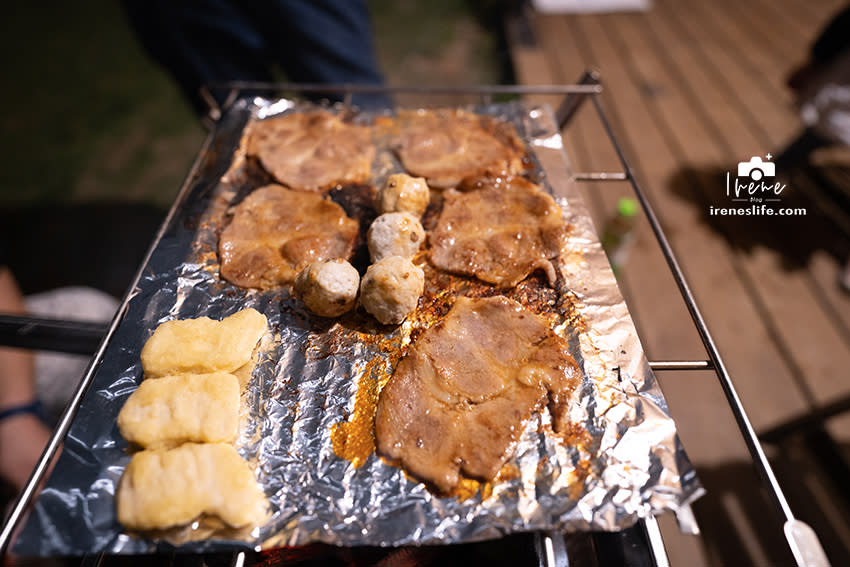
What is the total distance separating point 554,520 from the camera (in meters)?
1.25

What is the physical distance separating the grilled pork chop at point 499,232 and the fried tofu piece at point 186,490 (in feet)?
3.38

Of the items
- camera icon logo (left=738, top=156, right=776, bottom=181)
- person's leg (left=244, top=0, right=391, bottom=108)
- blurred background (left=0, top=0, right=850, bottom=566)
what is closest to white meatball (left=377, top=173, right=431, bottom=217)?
person's leg (left=244, top=0, right=391, bottom=108)

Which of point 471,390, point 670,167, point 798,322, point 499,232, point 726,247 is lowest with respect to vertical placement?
point 471,390

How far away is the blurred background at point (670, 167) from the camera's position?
8.67 ft

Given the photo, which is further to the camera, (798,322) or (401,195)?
(798,322)

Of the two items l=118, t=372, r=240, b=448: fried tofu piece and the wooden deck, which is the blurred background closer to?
the wooden deck

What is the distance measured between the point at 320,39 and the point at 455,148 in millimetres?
1376

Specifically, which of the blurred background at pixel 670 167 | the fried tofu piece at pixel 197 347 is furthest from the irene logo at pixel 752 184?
the fried tofu piece at pixel 197 347

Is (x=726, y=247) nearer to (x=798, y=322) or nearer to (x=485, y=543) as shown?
(x=798, y=322)

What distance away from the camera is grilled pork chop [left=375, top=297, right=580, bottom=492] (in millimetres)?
1381

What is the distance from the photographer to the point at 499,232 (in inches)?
75.3

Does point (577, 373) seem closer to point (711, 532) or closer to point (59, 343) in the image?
point (711, 532)

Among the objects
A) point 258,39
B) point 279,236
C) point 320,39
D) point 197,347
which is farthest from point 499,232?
point 258,39

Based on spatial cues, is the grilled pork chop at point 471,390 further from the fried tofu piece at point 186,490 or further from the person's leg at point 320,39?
the person's leg at point 320,39
